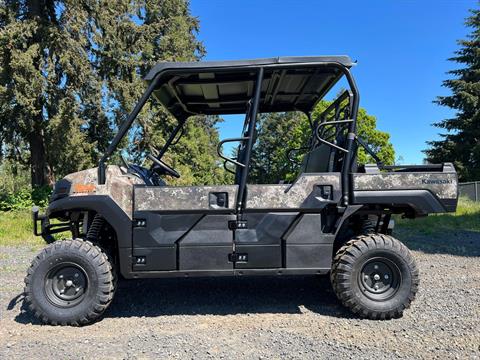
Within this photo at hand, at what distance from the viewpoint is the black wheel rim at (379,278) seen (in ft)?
13.8

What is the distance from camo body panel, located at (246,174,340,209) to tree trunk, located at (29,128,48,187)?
17.2m

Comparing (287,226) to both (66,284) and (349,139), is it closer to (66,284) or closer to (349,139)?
(349,139)

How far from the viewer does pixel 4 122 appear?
1816 centimetres

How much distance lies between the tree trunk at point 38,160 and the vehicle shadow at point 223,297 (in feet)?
50.5

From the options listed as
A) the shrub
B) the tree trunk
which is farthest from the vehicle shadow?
the tree trunk

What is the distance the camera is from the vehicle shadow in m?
4.41

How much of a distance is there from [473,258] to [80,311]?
235 inches

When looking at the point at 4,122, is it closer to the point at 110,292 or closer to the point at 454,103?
the point at 110,292

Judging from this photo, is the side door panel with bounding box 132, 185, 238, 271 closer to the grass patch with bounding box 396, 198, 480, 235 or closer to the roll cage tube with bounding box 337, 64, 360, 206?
the roll cage tube with bounding box 337, 64, 360, 206

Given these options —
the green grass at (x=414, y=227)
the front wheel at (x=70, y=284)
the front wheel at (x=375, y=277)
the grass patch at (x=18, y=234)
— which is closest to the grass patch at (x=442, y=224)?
the green grass at (x=414, y=227)

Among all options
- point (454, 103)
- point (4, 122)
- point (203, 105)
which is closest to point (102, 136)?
point (4, 122)

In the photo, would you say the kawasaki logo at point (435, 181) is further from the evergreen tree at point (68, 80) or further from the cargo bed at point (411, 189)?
the evergreen tree at point (68, 80)

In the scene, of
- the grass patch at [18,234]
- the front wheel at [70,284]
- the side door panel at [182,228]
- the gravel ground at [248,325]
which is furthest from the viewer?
the grass patch at [18,234]

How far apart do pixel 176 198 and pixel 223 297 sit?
55.1 inches
